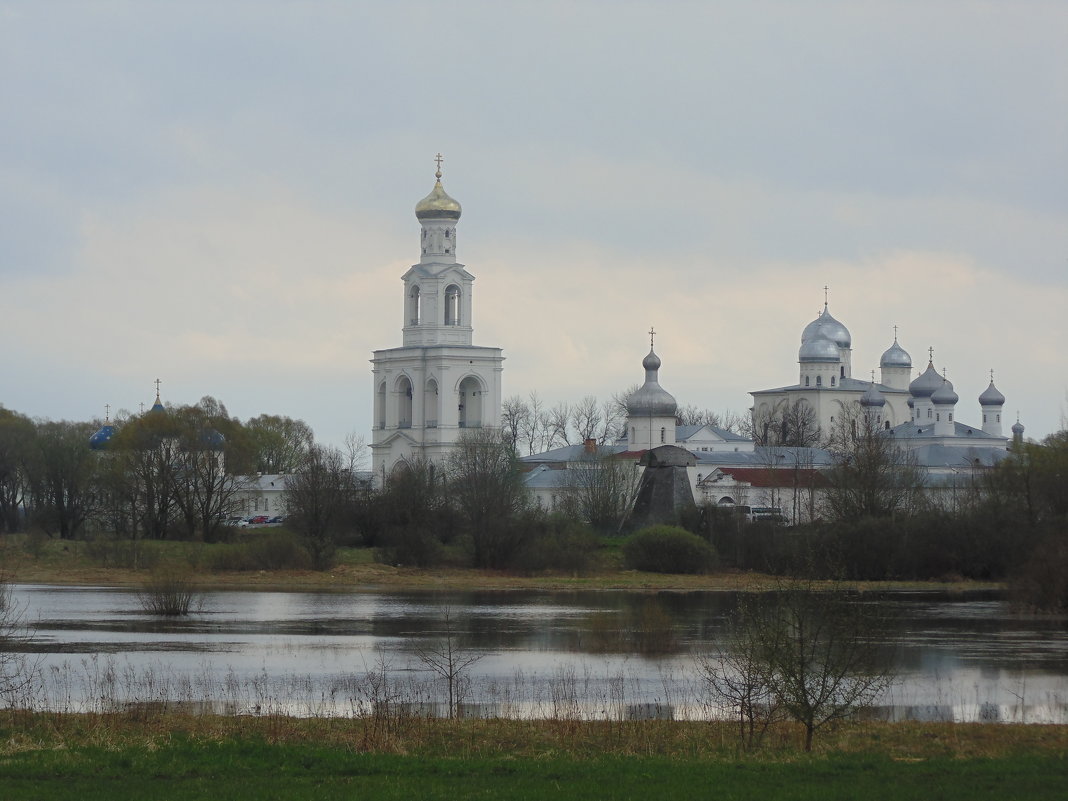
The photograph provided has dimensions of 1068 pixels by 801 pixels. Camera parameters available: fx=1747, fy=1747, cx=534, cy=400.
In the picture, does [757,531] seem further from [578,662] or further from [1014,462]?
[578,662]

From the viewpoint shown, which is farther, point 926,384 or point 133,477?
point 926,384

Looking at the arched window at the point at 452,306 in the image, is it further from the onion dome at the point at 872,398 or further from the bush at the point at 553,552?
the bush at the point at 553,552

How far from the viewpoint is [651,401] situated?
80.0 m

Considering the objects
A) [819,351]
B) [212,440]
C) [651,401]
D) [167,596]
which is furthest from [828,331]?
[167,596]

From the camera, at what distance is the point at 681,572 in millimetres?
49344

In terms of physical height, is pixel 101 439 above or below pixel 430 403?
below

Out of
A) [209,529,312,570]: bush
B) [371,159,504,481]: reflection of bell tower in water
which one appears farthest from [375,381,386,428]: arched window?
[209,529,312,570]: bush

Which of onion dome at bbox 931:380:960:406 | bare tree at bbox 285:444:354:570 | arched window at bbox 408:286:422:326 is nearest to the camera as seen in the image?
bare tree at bbox 285:444:354:570

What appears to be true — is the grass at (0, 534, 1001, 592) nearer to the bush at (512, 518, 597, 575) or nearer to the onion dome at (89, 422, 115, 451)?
the bush at (512, 518, 597, 575)

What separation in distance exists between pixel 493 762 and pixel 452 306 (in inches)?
2821

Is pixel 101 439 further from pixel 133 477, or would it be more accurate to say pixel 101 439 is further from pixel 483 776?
pixel 483 776

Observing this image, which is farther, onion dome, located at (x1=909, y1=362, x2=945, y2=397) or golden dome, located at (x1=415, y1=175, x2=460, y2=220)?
onion dome, located at (x1=909, y1=362, x2=945, y2=397)

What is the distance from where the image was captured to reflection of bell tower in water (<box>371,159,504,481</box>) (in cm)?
8244

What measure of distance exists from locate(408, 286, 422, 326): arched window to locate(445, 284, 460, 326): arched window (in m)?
1.43
